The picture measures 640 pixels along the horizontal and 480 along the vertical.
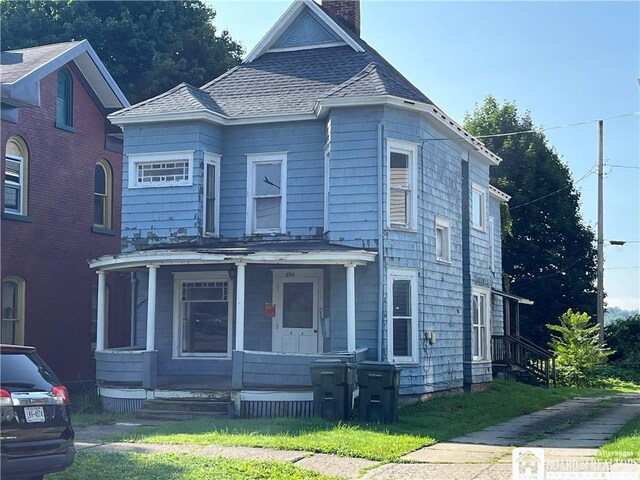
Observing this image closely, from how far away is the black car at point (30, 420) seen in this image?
30.3ft

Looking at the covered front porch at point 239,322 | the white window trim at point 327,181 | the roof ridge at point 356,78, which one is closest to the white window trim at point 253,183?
the covered front porch at point 239,322

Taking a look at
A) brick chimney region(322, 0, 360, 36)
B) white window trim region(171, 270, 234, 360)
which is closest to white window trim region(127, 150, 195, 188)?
white window trim region(171, 270, 234, 360)

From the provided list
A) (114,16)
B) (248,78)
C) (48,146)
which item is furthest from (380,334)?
(114,16)

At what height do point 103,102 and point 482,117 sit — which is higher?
point 482,117

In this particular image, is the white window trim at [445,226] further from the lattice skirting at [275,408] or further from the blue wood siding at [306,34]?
the blue wood siding at [306,34]

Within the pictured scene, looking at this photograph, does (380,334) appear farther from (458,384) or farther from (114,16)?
(114,16)

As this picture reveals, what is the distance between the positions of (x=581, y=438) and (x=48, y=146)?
578 inches

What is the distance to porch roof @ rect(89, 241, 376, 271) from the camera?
17312mm

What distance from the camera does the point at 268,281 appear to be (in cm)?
1953

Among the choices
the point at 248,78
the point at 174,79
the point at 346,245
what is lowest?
the point at 346,245

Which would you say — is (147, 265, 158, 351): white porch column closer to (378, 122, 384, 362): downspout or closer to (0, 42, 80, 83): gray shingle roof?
(378, 122, 384, 362): downspout

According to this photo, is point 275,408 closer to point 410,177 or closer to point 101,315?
point 101,315

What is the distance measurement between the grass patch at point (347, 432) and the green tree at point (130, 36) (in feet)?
68.4

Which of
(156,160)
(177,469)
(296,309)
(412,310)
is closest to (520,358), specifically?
(412,310)
